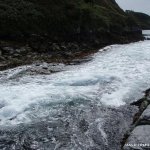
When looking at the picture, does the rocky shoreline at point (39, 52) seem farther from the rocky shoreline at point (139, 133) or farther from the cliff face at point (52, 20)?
the rocky shoreline at point (139, 133)

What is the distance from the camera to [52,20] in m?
34.2

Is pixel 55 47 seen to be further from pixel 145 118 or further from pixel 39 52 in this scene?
pixel 145 118

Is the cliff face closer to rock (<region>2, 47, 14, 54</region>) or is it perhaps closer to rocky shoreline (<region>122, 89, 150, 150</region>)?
rock (<region>2, 47, 14, 54</region>)

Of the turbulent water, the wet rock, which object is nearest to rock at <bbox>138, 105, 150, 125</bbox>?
the turbulent water

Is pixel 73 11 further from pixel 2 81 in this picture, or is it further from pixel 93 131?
pixel 93 131

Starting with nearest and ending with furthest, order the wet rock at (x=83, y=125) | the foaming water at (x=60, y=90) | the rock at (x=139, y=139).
→ 1. the rock at (x=139, y=139)
2. the wet rock at (x=83, y=125)
3. the foaming water at (x=60, y=90)

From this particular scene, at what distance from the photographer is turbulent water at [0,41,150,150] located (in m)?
10.3

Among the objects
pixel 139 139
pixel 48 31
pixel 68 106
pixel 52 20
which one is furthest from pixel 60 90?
pixel 52 20

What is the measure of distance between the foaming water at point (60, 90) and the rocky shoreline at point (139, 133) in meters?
1.95

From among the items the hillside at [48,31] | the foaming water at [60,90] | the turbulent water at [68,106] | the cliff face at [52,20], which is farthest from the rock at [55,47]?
the turbulent water at [68,106]

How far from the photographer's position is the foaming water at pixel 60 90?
12.7 meters

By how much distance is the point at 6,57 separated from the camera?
2473cm

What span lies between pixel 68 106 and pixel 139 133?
3.91m

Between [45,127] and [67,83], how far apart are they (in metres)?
6.44
